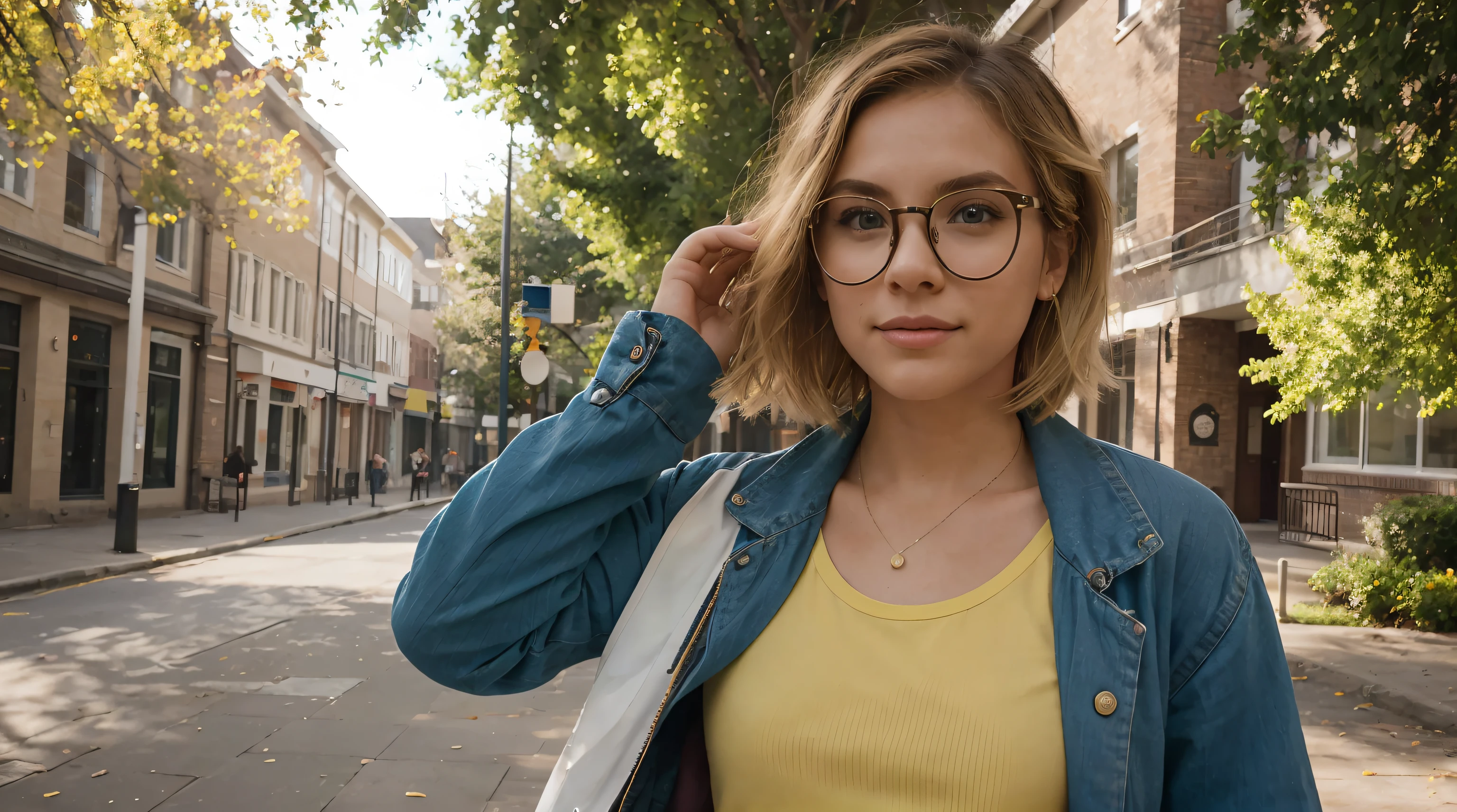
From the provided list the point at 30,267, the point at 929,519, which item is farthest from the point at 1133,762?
the point at 30,267

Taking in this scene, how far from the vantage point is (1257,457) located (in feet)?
66.7

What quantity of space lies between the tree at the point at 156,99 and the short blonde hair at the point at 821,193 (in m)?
9.56

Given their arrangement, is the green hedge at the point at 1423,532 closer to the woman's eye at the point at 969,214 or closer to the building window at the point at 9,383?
the woman's eye at the point at 969,214

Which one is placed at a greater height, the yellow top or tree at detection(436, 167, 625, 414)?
tree at detection(436, 167, 625, 414)

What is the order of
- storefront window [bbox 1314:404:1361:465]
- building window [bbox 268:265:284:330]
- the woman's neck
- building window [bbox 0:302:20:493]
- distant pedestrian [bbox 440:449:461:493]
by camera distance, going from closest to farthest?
the woman's neck < storefront window [bbox 1314:404:1361:465] < building window [bbox 0:302:20:493] < building window [bbox 268:265:284:330] < distant pedestrian [bbox 440:449:461:493]

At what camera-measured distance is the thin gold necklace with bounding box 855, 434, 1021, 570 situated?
5.33ft

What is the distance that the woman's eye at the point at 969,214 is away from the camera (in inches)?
61.2

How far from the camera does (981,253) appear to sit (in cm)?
154

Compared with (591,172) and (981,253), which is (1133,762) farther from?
(591,172)

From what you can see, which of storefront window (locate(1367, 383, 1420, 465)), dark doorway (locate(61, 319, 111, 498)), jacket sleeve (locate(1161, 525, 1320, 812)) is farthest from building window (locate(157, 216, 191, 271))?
jacket sleeve (locate(1161, 525, 1320, 812))

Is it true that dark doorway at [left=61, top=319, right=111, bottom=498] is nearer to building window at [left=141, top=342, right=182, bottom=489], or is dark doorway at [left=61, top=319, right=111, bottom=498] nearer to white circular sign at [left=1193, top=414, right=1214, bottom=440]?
building window at [left=141, top=342, right=182, bottom=489]

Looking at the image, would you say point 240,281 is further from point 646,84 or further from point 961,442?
point 961,442

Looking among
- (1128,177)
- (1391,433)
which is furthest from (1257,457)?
(1128,177)

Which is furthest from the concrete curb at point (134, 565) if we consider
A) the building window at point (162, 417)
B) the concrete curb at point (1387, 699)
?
the concrete curb at point (1387, 699)
